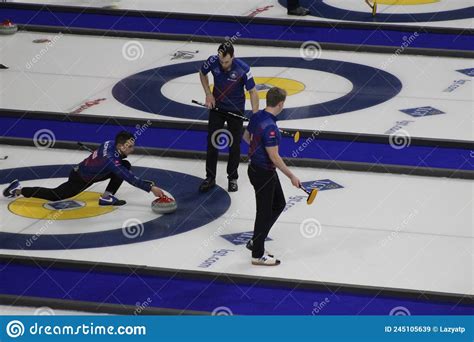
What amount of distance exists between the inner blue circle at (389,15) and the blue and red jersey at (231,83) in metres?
7.42

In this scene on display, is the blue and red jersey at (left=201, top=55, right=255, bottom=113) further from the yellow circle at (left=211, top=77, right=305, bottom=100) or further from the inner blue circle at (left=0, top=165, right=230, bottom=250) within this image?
the yellow circle at (left=211, top=77, right=305, bottom=100)

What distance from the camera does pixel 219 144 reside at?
1249 centimetres

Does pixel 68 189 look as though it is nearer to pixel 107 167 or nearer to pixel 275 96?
pixel 107 167

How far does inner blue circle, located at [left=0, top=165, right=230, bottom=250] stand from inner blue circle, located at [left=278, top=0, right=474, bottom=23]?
7.19 m

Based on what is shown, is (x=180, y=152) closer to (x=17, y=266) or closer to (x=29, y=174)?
(x=29, y=174)

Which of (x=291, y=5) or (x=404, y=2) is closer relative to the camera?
A: (x=291, y=5)

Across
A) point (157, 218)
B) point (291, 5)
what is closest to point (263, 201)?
point (157, 218)

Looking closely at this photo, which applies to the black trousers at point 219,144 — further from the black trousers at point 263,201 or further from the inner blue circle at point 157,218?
the black trousers at point 263,201

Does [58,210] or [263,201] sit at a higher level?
[263,201]

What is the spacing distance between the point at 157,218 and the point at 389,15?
350 inches

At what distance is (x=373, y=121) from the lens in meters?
14.7

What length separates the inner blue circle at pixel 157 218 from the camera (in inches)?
442

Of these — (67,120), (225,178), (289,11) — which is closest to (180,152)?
(225,178)

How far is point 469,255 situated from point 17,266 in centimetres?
391
